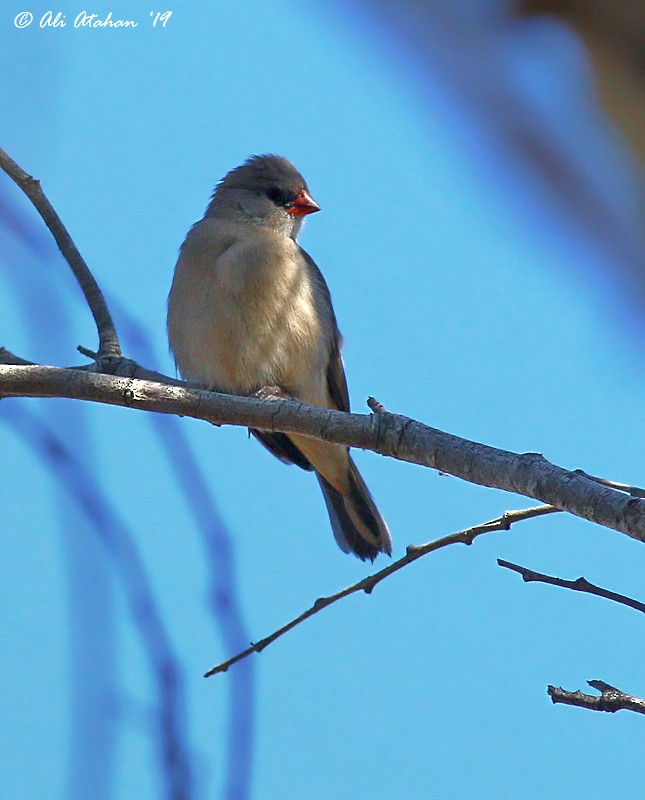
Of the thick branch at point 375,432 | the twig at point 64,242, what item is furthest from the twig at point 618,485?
the twig at point 64,242

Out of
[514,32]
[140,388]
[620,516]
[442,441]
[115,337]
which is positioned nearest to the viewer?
[514,32]

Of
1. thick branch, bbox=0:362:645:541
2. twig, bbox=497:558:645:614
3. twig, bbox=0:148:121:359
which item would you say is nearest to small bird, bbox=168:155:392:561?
twig, bbox=0:148:121:359

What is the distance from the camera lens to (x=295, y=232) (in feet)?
20.2

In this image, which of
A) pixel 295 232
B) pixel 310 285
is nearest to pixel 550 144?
pixel 310 285

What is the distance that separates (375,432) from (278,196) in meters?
3.49

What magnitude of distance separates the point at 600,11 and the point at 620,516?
169 centimetres

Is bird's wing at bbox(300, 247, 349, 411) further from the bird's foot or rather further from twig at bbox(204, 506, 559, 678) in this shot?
twig at bbox(204, 506, 559, 678)

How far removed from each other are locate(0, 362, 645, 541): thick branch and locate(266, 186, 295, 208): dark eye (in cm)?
272

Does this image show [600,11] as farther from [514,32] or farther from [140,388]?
[140,388]

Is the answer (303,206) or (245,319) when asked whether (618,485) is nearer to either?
(245,319)

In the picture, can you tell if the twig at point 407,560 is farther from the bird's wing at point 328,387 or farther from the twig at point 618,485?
the bird's wing at point 328,387

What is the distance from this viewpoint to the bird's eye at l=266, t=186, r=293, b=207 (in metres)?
6.19

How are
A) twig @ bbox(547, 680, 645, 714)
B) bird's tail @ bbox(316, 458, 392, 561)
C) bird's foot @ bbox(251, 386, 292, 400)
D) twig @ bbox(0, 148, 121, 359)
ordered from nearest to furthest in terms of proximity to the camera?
twig @ bbox(547, 680, 645, 714), twig @ bbox(0, 148, 121, 359), bird's foot @ bbox(251, 386, 292, 400), bird's tail @ bbox(316, 458, 392, 561)

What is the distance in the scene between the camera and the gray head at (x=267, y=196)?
6.07m
